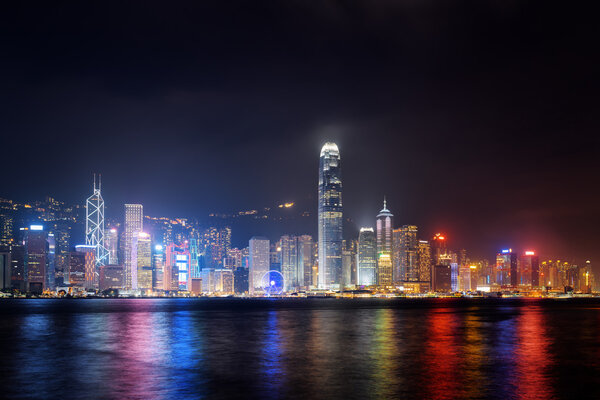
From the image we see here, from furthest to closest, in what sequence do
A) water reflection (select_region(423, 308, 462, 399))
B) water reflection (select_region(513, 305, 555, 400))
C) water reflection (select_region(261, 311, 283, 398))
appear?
water reflection (select_region(261, 311, 283, 398)) < water reflection (select_region(423, 308, 462, 399)) < water reflection (select_region(513, 305, 555, 400))

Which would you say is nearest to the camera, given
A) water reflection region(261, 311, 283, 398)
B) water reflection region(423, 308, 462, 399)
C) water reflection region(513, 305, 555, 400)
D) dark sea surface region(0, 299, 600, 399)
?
water reflection region(513, 305, 555, 400)

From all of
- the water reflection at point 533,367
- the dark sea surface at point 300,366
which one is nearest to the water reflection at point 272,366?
the dark sea surface at point 300,366

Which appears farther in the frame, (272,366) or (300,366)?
(272,366)

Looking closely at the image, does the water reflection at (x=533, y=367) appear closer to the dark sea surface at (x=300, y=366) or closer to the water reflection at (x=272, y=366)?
the dark sea surface at (x=300, y=366)

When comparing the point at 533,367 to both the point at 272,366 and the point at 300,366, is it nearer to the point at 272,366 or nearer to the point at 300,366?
the point at 300,366

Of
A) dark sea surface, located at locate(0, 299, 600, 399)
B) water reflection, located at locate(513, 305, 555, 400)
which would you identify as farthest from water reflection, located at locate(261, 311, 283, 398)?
water reflection, located at locate(513, 305, 555, 400)

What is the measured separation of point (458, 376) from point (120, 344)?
128 ft

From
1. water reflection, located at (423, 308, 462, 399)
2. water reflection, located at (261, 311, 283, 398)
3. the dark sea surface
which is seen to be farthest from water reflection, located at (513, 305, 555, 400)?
water reflection, located at (261, 311, 283, 398)

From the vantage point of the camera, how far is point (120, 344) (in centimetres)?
6538

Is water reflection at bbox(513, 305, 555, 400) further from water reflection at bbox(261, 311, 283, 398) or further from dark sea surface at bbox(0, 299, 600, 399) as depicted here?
water reflection at bbox(261, 311, 283, 398)

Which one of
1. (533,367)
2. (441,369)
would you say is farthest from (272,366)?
(533,367)

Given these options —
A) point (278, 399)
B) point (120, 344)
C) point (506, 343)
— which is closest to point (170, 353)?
point (120, 344)

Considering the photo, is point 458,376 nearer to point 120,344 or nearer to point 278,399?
point 278,399

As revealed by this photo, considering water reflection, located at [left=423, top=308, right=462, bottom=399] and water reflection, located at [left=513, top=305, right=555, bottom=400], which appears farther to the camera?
water reflection, located at [left=423, top=308, right=462, bottom=399]
